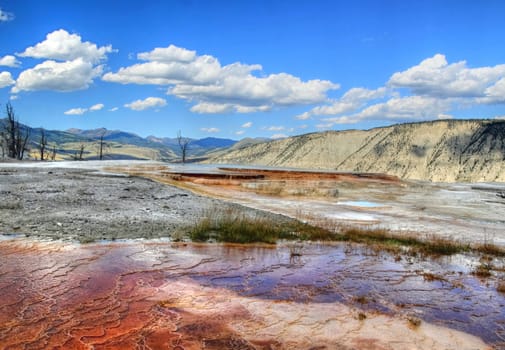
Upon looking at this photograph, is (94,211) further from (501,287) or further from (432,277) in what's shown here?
(501,287)

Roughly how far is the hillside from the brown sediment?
9354cm

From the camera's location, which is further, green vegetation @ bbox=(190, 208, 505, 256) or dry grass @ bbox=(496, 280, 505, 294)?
green vegetation @ bbox=(190, 208, 505, 256)

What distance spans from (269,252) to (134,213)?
232 inches

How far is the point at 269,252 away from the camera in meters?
11.6

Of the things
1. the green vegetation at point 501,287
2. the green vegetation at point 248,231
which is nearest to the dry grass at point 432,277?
the green vegetation at point 501,287

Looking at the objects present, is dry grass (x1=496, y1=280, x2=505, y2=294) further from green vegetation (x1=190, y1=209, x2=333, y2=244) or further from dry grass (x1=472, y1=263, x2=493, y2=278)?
green vegetation (x1=190, y1=209, x2=333, y2=244)

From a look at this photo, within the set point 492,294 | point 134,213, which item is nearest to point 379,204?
point 134,213

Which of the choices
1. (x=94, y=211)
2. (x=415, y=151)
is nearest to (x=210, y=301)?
(x=94, y=211)

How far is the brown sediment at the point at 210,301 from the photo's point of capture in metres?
5.96

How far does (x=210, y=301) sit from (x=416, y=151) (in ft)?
378

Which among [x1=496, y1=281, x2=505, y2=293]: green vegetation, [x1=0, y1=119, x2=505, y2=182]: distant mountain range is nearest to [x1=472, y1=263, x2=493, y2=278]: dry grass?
[x1=496, y1=281, x2=505, y2=293]: green vegetation

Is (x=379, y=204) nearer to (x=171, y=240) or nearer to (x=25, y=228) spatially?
(x=171, y=240)

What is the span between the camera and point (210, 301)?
293 inches

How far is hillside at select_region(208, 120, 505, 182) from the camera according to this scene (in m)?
98.9
